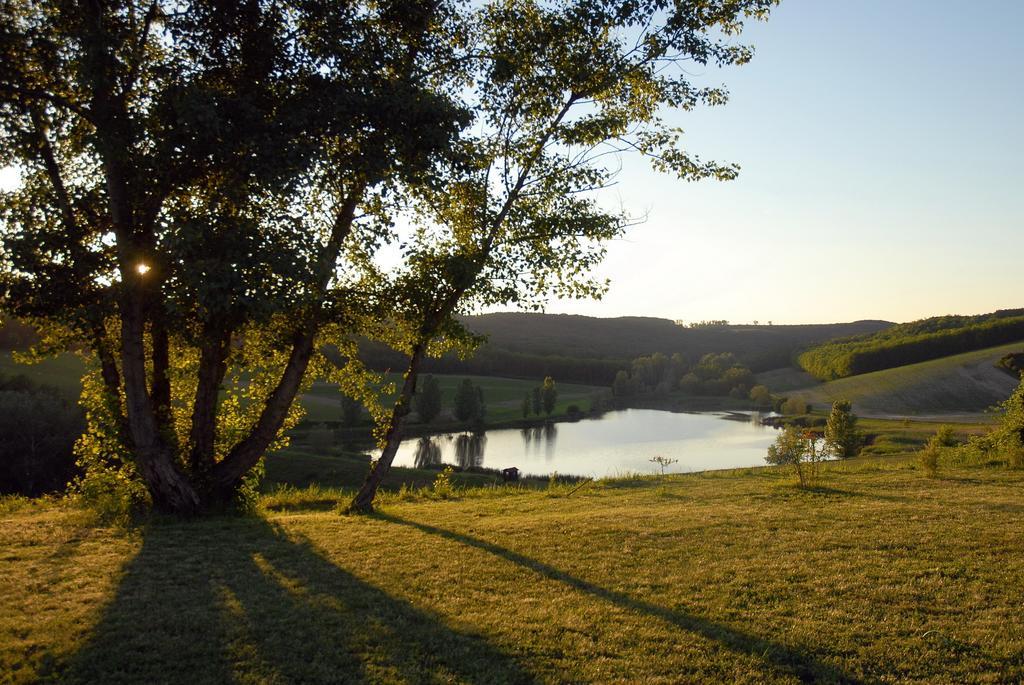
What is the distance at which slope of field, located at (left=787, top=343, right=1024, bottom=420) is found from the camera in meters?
83.5

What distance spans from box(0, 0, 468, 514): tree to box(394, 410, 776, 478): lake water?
33.9 meters

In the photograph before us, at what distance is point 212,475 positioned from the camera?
11211mm

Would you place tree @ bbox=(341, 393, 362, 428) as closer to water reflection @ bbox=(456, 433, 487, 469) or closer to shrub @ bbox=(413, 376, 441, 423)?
shrub @ bbox=(413, 376, 441, 423)

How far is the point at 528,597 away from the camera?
21.5 feet

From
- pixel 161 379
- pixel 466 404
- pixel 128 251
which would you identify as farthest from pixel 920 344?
pixel 128 251

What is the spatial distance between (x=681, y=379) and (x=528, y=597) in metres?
127

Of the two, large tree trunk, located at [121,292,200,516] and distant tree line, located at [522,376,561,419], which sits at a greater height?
large tree trunk, located at [121,292,200,516]

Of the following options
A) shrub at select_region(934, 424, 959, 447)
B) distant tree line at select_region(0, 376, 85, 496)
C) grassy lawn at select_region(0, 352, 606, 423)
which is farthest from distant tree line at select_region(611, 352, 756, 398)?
shrub at select_region(934, 424, 959, 447)

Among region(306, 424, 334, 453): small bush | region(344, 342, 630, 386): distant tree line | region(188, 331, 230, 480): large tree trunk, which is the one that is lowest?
region(306, 424, 334, 453): small bush

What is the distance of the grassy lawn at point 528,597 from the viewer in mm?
4977

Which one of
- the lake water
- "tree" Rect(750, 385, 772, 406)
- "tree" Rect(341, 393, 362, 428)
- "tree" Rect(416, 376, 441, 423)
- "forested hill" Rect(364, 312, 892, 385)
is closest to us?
the lake water

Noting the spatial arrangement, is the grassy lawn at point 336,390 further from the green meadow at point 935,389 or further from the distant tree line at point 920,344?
the distant tree line at point 920,344

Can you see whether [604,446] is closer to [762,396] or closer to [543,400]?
[543,400]

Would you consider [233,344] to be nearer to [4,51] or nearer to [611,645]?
[4,51]
